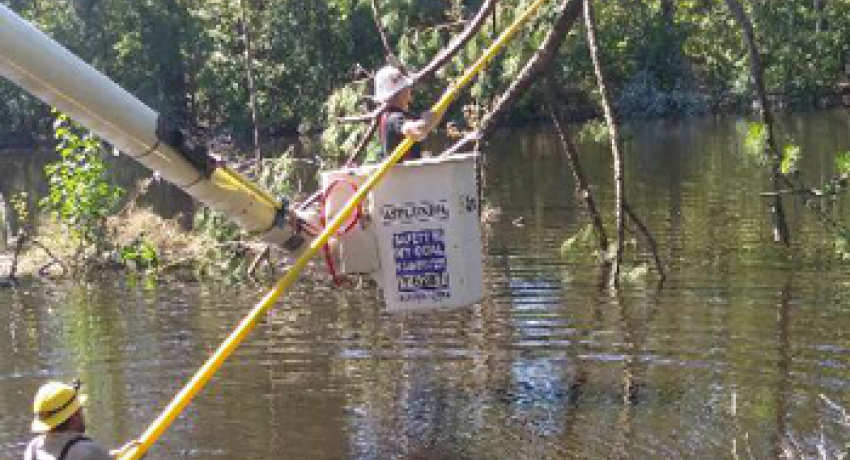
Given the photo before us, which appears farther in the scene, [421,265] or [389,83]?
[389,83]

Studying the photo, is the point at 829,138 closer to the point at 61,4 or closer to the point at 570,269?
the point at 570,269

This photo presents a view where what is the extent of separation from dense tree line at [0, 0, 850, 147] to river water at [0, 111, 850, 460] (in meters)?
35.2

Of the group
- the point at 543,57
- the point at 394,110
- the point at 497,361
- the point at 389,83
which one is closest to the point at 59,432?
the point at 394,110

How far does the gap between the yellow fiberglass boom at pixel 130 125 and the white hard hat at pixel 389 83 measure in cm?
120

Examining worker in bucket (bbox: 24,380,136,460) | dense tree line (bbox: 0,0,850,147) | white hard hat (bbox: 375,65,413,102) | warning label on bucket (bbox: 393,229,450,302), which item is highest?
dense tree line (bbox: 0,0,850,147)

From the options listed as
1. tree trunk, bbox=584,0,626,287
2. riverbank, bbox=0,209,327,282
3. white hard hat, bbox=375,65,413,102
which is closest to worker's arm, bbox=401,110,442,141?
white hard hat, bbox=375,65,413,102

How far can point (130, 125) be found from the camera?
6.30m

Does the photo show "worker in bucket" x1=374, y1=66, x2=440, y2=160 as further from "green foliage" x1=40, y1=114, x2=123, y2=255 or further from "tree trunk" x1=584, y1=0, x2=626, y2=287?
"green foliage" x1=40, y1=114, x2=123, y2=255

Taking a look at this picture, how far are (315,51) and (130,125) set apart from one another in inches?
1935

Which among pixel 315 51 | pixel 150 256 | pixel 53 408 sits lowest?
pixel 53 408

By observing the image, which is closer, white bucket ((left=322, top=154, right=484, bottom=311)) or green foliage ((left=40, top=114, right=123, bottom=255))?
white bucket ((left=322, top=154, right=484, bottom=311))

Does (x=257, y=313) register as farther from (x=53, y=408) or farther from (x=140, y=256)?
(x=140, y=256)

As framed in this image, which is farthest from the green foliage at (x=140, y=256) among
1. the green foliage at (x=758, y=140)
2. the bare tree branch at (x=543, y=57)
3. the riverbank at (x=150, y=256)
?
the green foliage at (x=758, y=140)

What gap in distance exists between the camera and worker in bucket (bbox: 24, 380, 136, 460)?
6.32 meters
